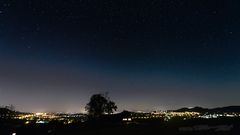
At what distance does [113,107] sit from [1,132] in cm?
8140

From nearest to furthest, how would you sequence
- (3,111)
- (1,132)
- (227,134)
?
(1,132)
(227,134)
(3,111)

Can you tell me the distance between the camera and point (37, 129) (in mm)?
61219

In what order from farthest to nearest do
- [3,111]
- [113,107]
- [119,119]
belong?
[3,111] < [113,107] < [119,119]

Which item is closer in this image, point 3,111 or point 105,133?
point 105,133

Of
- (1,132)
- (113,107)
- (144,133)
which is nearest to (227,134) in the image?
(144,133)

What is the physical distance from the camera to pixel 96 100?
130000 millimetres

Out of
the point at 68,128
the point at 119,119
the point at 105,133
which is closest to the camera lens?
the point at 105,133

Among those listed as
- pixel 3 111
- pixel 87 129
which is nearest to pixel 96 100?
pixel 3 111

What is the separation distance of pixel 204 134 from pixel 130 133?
1492 cm

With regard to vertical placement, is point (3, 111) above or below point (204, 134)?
above

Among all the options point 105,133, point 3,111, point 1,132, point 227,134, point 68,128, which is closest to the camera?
point 1,132

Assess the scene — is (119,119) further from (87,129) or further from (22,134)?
(22,134)

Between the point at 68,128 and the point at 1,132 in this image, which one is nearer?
the point at 1,132

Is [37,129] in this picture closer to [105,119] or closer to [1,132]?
[1,132]
